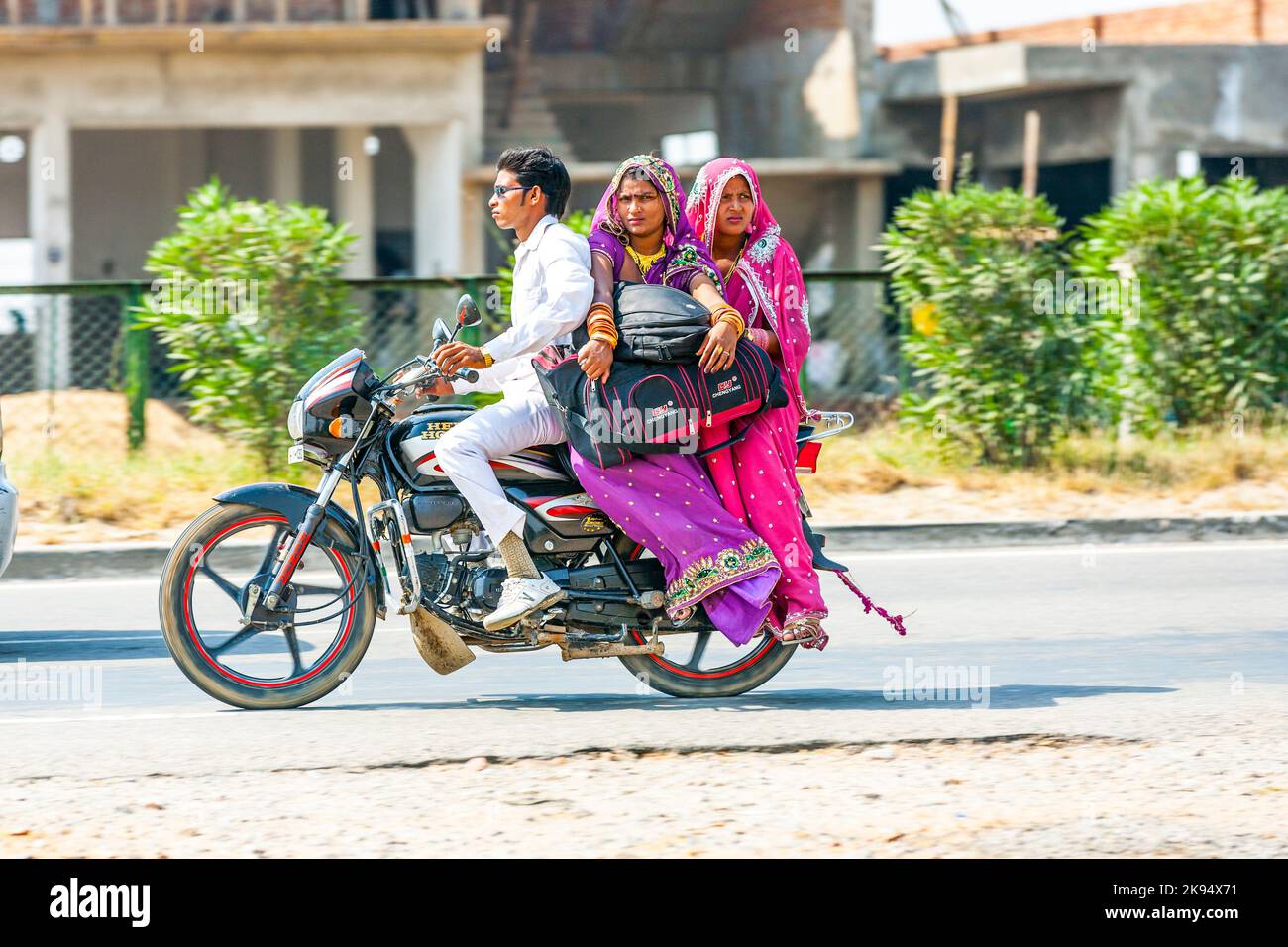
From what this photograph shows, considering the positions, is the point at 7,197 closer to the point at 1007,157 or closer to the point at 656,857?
the point at 1007,157

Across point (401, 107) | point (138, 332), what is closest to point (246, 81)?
point (401, 107)

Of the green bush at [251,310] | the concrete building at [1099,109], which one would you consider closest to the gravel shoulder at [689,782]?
the green bush at [251,310]

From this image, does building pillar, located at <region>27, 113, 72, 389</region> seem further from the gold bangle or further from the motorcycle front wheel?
the gold bangle

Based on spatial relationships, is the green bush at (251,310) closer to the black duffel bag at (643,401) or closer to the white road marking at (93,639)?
the white road marking at (93,639)

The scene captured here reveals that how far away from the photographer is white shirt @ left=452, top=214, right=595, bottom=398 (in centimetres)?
591

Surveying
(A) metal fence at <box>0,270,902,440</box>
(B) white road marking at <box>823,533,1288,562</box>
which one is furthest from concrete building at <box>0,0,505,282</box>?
(B) white road marking at <box>823,533,1288,562</box>

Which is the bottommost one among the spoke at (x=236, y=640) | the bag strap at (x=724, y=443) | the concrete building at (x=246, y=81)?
the spoke at (x=236, y=640)

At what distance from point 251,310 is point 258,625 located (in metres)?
6.21

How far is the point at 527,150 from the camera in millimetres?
6125

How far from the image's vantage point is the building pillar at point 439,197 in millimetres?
20562

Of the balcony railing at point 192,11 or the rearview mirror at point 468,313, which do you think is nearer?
the rearview mirror at point 468,313

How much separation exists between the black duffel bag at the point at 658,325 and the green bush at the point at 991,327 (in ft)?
22.0

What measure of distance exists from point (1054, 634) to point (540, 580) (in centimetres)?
279
